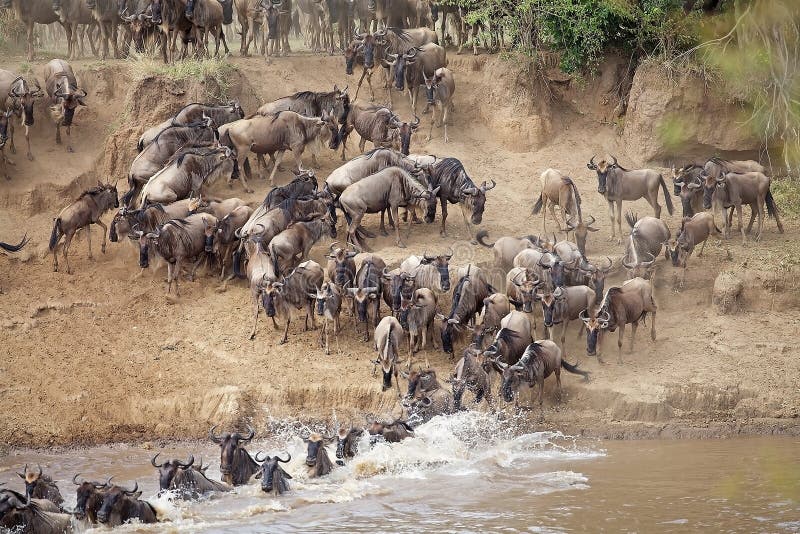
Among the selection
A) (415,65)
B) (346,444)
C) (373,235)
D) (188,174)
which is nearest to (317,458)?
(346,444)

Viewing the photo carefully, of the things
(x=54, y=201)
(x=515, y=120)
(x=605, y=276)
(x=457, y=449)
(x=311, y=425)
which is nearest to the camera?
(x=457, y=449)

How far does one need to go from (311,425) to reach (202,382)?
5.76 feet

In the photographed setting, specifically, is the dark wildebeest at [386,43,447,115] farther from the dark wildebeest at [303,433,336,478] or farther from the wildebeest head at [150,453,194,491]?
the wildebeest head at [150,453,194,491]

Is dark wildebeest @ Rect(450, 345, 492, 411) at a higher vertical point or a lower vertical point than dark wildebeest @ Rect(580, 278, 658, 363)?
lower

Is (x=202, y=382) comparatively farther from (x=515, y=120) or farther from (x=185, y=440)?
(x=515, y=120)

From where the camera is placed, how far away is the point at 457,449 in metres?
15.0

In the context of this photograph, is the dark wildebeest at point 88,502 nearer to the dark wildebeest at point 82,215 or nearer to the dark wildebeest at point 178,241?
the dark wildebeest at point 178,241

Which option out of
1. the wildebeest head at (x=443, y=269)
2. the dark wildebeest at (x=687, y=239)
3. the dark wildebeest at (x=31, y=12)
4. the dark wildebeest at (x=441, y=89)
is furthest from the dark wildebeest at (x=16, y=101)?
the dark wildebeest at (x=687, y=239)

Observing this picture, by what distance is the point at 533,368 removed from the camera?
15.8 m

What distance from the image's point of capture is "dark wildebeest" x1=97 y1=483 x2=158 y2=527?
489 inches

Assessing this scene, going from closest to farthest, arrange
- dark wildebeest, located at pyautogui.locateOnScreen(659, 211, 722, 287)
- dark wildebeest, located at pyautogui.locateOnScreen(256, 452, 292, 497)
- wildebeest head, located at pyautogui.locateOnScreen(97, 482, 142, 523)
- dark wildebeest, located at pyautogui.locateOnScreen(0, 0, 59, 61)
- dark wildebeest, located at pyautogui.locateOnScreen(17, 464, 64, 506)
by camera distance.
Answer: wildebeest head, located at pyautogui.locateOnScreen(97, 482, 142, 523) < dark wildebeest, located at pyautogui.locateOnScreen(17, 464, 64, 506) < dark wildebeest, located at pyautogui.locateOnScreen(256, 452, 292, 497) < dark wildebeest, located at pyautogui.locateOnScreen(659, 211, 722, 287) < dark wildebeest, located at pyautogui.locateOnScreen(0, 0, 59, 61)

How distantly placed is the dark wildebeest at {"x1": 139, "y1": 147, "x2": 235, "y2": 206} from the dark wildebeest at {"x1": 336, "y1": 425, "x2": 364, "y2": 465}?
22.9 ft

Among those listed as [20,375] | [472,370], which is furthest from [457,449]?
[20,375]

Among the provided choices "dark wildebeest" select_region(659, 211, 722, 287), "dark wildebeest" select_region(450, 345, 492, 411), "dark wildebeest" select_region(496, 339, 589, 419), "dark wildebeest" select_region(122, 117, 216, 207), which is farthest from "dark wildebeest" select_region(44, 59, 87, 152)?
"dark wildebeest" select_region(659, 211, 722, 287)
